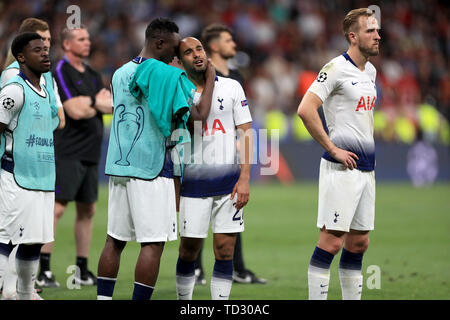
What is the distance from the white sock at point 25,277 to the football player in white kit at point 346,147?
2279mm

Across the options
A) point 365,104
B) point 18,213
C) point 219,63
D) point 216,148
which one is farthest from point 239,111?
point 219,63

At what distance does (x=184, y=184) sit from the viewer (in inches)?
240

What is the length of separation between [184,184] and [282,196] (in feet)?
39.8

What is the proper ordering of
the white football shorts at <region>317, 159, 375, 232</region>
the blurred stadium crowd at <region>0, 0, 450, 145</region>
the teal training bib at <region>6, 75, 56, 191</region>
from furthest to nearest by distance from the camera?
the blurred stadium crowd at <region>0, 0, 450, 145</region> → the white football shorts at <region>317, 159, 375, 232</region> → the teal training bib at <region>6, 75, 56, 191</region>

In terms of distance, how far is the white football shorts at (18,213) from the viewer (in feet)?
18.9

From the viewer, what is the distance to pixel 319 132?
19.8ft

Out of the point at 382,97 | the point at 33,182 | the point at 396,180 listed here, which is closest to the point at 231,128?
the point at 33,182

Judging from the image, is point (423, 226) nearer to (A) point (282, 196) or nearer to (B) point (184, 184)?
(A) point (282, 196)

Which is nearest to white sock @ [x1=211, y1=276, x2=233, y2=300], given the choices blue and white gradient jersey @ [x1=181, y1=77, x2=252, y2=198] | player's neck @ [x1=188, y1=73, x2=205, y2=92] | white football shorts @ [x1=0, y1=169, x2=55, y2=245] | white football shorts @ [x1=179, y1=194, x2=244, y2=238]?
white football shorts @ [x1=179, y1=194, x2=244, y2=238]

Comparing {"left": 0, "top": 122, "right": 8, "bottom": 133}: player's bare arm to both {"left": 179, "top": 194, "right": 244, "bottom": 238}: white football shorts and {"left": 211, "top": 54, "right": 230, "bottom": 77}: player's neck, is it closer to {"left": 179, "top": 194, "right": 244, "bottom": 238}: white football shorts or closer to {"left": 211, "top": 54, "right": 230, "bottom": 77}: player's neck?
{"left": 179, "top": 194, "right": 244, "bottom": 238}: white football shorts

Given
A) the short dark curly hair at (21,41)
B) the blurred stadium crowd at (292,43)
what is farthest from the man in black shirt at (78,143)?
the blurred stadium crowd at (292,43)

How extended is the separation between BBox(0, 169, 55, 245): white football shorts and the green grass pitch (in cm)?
156

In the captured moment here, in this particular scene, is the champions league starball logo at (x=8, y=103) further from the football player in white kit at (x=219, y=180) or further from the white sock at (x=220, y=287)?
the white sock at (x=220, y=287)

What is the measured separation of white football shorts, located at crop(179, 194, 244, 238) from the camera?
6.04m
